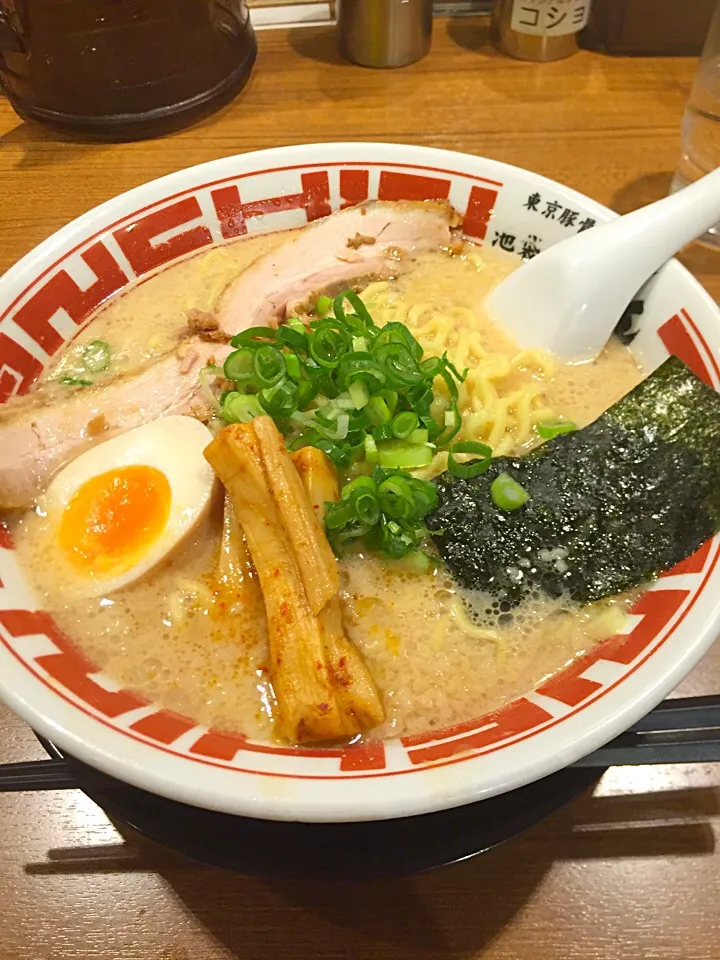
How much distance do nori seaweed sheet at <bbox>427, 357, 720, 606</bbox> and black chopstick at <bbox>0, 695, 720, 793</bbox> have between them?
21 cm

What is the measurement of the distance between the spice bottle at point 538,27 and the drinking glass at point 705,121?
48 cm

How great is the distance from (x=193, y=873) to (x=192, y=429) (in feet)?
2.34

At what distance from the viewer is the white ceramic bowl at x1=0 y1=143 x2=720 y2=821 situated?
841mm

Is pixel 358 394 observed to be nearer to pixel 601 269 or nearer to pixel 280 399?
pixel 280 399

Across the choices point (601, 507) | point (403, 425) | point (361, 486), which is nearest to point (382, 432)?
point (403, 425)

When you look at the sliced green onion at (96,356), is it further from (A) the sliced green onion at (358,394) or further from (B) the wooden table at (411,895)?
(B) the wooden table at (411,895)

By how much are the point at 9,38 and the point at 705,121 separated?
1.79m

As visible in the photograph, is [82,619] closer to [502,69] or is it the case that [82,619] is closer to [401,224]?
[401,224]

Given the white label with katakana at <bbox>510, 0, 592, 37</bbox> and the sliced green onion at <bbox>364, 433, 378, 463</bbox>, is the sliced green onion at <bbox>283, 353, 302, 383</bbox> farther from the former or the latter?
the white label with katakana at <bbox>510, 0, 592, 37</bbox>

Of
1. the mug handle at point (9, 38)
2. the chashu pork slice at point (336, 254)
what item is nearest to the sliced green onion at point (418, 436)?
the chashu pork slice at point (336, 254)

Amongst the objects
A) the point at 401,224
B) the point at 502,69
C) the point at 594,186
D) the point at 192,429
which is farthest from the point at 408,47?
the point at 192,429

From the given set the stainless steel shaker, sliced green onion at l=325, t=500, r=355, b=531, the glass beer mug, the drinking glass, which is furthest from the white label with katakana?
sliced green onion at l=325, t=500, r=355, b=531

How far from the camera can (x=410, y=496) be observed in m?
1.12

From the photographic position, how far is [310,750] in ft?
3.10
